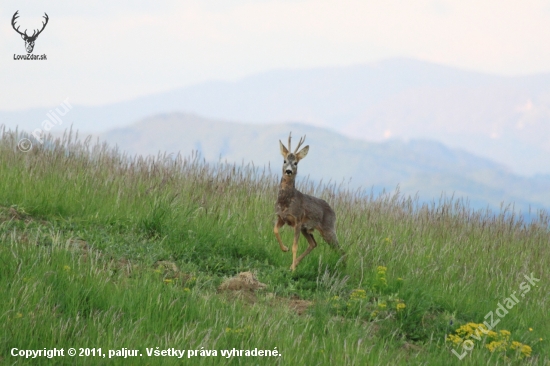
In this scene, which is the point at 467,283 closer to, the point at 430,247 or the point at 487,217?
the point at 430,247

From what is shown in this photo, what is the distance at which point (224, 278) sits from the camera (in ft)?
24.8

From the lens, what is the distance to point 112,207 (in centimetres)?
900

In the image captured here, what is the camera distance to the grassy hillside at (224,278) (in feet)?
18.4

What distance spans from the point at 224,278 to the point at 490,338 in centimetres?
294

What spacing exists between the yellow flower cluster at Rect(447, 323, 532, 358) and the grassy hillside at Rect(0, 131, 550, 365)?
22 mm

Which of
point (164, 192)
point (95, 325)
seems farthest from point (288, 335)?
point (164, 192)

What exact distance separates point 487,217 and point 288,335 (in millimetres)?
9811

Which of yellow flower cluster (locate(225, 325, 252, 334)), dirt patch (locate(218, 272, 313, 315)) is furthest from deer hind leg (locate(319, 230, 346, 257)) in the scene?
yellow flower cluster (locate(225, 325, 252, 334))

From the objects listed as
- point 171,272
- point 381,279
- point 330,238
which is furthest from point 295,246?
point 171,272

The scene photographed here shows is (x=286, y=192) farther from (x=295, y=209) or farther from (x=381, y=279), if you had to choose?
(x=381, y=279)

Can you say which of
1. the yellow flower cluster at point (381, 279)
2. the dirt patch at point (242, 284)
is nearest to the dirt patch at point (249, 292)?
the dirt patch at point (242, 284)

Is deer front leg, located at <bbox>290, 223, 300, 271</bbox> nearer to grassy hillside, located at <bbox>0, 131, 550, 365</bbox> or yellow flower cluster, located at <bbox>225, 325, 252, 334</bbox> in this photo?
grassy hillside, located at <bbox>0, 131, 550, 365</bbox>

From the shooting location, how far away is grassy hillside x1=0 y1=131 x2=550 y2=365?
5.62 metres

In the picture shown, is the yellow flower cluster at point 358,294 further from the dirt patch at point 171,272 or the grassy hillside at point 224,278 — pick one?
the dirt patch at point 171,272
